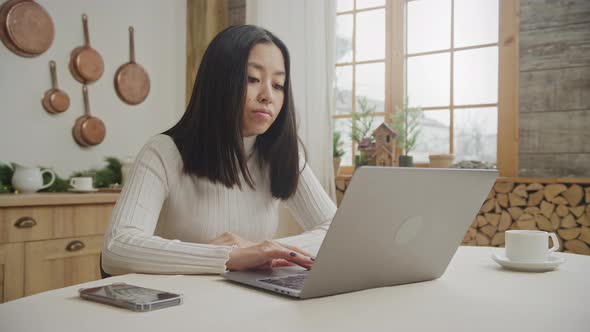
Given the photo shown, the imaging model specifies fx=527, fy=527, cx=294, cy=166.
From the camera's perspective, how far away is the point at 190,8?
3.78 meters

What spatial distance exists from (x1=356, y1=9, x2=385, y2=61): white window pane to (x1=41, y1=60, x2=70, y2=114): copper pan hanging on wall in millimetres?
1780

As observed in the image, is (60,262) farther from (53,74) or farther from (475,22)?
(475,22)

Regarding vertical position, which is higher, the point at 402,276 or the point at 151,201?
the point at 151,201

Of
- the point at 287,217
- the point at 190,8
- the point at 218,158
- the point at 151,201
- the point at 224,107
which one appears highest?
the point at 190,8

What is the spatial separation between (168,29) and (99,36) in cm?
61

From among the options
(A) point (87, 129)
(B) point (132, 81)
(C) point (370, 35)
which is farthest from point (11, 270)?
(C) point (370, 35)

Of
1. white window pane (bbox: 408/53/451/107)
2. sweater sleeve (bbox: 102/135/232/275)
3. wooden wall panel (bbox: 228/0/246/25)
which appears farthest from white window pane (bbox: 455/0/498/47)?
sweater sleeve (bbox: 102/135/232/275)

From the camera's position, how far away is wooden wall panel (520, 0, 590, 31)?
254 centimetres

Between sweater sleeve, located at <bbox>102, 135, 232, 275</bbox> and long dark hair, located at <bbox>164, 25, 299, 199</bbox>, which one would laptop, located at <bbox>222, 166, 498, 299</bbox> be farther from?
long dark hair, located at <bbox>164, 25, 299, 199</bbox>

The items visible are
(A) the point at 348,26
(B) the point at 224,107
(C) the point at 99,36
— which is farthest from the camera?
(A) the point at 348,26

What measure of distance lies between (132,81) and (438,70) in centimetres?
188

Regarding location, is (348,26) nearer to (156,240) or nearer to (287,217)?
(287,217)

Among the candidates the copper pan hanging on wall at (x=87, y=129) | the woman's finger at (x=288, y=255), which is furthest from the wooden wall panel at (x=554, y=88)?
the copper pan hanging on wall at (x=87, y=129)

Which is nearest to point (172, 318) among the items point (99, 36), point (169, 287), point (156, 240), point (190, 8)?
point (169, 287)
